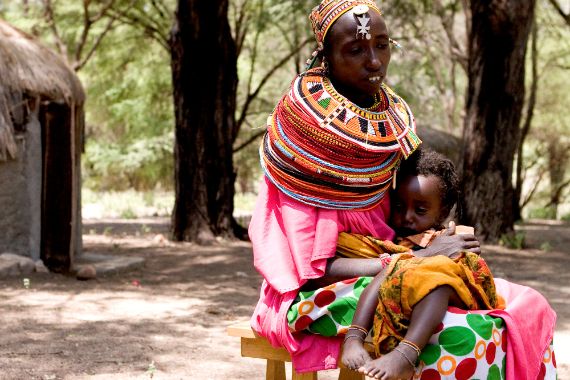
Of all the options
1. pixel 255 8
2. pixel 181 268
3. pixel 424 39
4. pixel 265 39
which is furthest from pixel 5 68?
pixel 265 39

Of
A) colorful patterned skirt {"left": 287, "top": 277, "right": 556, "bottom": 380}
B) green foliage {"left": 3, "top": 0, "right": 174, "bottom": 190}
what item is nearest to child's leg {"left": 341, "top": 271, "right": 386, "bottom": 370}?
colorful patterned skirt {"left": 287, "top": 277, "right": 556, "bottom": 380}

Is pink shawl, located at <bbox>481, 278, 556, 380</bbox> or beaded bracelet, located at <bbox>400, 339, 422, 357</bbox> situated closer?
beaded bracelet, located at <bbox>400, 339, 422, 357</bbox>

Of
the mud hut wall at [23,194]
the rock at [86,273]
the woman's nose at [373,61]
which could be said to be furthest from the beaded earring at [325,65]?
the mud hut wall at [23,194]

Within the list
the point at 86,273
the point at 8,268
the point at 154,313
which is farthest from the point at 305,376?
the point at 8,268

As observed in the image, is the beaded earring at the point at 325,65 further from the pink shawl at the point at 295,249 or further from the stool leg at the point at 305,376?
the stool leg at the point at 305,376

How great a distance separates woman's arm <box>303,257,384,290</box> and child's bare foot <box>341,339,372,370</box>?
261 mm

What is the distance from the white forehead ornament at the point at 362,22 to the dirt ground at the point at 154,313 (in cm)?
227

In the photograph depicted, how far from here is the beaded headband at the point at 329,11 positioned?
2820mm

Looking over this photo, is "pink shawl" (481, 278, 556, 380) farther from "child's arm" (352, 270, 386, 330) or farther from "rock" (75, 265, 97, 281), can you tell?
"rock" (75, 265, 97, 281)

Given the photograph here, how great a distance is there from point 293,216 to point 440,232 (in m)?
0.51

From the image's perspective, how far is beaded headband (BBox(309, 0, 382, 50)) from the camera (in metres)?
2.82

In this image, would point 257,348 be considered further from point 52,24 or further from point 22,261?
point 52,24

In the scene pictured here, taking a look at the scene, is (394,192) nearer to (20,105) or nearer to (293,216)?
(293,216)

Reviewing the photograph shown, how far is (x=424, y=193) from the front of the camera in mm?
2844
